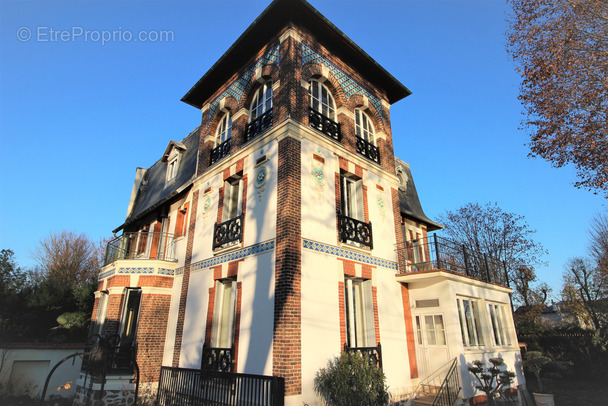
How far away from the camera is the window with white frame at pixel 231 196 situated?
1105cm

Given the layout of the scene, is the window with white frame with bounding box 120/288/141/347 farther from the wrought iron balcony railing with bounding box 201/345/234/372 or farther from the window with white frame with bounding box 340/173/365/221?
the window with white frame with bounding box 340/173/365/221

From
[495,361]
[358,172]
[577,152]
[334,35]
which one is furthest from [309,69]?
[495,361]

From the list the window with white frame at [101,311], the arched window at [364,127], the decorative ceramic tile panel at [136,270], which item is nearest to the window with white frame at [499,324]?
the arched window at [364,127]

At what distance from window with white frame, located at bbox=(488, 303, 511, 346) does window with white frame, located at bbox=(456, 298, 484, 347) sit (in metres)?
0.90

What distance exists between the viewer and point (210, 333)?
32.4ft

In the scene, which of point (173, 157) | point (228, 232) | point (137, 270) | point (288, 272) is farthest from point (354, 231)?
point (173, 157)

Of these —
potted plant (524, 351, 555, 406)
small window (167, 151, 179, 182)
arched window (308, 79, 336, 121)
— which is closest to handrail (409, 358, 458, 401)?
potted plant (524, 351, 555, 406)

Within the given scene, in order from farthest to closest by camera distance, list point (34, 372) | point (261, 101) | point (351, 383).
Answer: point (34, 372), point (261, 101), point (351, 383)

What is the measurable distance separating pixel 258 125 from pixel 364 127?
4369mm

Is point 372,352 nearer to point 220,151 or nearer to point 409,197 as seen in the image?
point 220,151

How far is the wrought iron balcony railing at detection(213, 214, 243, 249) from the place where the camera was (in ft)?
32.6

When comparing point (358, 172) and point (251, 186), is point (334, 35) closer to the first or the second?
point (358, 172)

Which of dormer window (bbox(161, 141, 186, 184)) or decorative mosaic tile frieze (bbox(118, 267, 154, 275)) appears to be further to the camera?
dormer window (bbox(161, 141, 186, 184))

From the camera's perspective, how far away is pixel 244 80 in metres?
12.2
